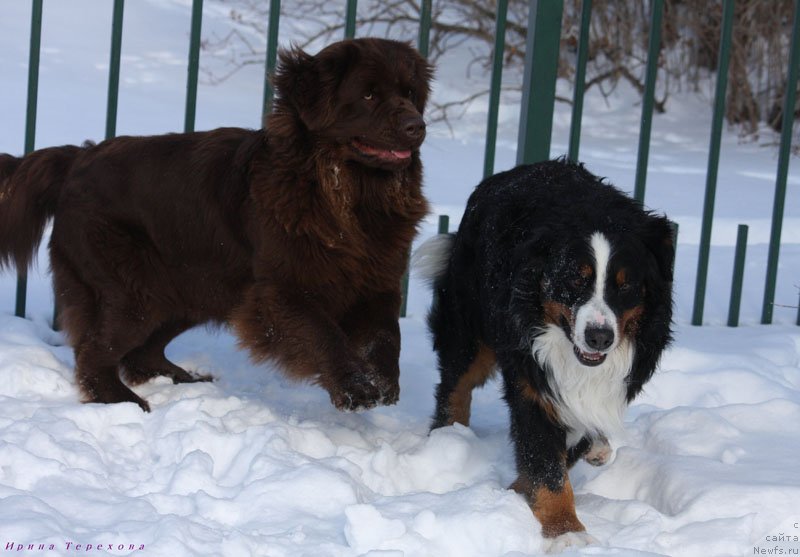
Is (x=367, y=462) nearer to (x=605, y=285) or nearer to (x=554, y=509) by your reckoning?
(x=554, y=509)

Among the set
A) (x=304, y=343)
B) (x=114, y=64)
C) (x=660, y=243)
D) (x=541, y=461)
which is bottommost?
(x=541, y=461)

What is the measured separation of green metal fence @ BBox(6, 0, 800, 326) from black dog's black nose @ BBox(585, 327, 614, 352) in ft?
7.46

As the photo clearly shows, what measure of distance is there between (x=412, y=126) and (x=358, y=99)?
0.24m

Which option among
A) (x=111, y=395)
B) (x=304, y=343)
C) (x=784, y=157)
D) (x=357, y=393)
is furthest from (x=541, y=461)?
(x=784, y=157)

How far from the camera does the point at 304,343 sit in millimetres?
3820

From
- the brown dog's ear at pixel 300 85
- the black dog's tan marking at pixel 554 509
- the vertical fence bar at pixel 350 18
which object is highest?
the vertical fence bar at pixel 350 18

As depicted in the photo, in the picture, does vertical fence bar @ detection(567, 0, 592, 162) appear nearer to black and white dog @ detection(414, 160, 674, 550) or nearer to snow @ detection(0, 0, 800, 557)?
snow @ detection(0, 0, 800, 557)

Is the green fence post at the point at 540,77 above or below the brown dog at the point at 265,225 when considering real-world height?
above

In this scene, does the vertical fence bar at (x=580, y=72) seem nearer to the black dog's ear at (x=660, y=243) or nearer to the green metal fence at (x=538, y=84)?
the green metal fence at (x=538, y=84)

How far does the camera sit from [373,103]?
3.76 m

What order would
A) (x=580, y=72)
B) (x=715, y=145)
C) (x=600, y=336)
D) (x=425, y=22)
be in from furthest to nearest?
(x=715, y=145)
(x=580, y=72)
(x=425, y=22)
(x=600, y=336)

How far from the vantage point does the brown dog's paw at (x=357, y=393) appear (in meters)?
3.65

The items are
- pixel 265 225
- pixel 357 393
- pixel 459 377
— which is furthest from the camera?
pixel 459 377

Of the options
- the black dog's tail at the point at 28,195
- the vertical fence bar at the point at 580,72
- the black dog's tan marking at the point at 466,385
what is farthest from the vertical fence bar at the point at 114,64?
the vertical fence bar at the point at 580,72
